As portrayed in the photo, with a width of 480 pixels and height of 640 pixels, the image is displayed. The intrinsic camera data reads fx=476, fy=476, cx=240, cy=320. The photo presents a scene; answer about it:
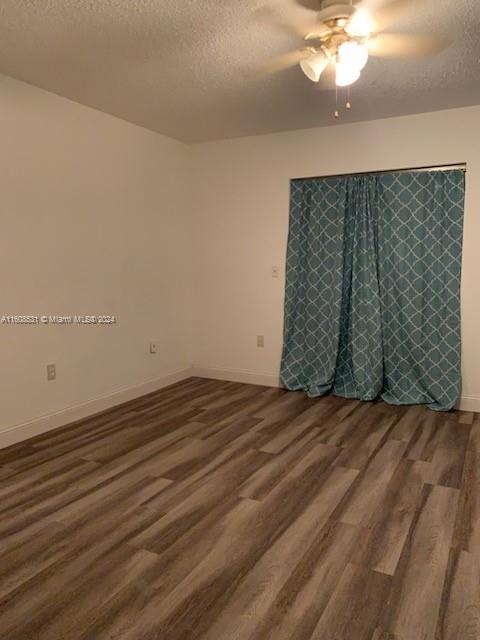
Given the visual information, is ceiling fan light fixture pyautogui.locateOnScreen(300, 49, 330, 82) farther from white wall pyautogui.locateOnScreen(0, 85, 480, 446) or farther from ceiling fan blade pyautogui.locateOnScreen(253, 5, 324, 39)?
white wall pyautogui.locateOnScreen(0, 85, 480, 446)

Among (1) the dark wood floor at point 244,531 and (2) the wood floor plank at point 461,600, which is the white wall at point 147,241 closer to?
(1) the dark wood floor at point 244,531

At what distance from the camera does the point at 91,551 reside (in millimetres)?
2033

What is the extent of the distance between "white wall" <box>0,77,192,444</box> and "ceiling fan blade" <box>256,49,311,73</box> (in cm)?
153

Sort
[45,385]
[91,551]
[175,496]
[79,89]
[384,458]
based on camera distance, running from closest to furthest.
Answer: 1. [91,551]
2. [175,496]
3. [384,458]
4. [79,89]
5. [45,385]

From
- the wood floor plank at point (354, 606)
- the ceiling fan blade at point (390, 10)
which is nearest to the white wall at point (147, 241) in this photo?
the ceiling fan blade at point (390, 10)

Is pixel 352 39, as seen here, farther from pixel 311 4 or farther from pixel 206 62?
pixel 206 62

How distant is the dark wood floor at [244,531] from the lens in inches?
65.2

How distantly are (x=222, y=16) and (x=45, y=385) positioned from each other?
8.55 feet

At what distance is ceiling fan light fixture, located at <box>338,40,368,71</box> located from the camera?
7.39ft

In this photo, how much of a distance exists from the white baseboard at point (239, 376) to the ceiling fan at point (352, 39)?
2.87 metres

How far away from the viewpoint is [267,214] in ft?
14.9

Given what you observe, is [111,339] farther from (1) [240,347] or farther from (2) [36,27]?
(2) [36,27]

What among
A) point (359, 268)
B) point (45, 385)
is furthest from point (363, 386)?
point (45, 385)

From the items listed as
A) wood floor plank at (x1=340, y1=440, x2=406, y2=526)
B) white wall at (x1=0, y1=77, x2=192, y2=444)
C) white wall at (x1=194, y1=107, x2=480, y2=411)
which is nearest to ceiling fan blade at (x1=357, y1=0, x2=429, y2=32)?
white wall at (x1=194, y1=107, x2=480, y2=411)
